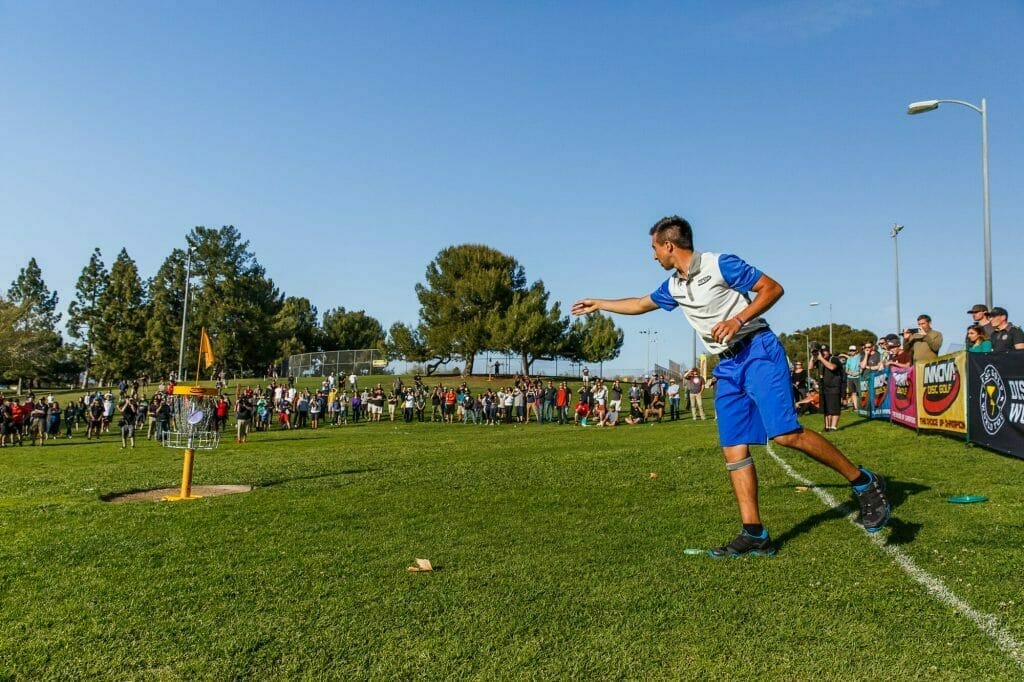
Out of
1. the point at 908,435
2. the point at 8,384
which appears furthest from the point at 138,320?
the point at 908,435

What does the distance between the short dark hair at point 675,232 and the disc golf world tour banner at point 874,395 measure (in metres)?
12.6

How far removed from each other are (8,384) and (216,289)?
28120mm

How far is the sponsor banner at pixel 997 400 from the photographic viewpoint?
9.45 metres

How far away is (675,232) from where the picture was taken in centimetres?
541

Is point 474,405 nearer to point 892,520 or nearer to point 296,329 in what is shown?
point 892,520

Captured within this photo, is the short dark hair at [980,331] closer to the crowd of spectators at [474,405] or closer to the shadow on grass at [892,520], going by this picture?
the crowd of spectators at [474,405]

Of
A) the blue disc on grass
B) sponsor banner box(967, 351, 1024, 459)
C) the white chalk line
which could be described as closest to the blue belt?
the white chalk line

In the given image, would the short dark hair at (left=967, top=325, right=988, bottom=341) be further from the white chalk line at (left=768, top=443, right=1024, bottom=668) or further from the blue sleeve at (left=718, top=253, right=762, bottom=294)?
the blue sleeve at (left=718, top=253, right=762, bottom=294)

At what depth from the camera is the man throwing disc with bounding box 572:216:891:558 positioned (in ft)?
16.4

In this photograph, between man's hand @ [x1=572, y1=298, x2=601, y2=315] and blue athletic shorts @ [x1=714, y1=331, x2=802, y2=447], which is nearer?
blue athletic shorts @ [x1=714, y1=331, x2=802, y2=447]

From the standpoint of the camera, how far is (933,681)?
3.01 meters

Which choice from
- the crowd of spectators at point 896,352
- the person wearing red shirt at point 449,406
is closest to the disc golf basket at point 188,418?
the crowd of spectators at point 896,352

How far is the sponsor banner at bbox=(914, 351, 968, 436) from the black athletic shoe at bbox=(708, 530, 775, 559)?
7.94 m

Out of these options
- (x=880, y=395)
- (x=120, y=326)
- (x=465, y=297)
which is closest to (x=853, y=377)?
(x=880, y=395)
